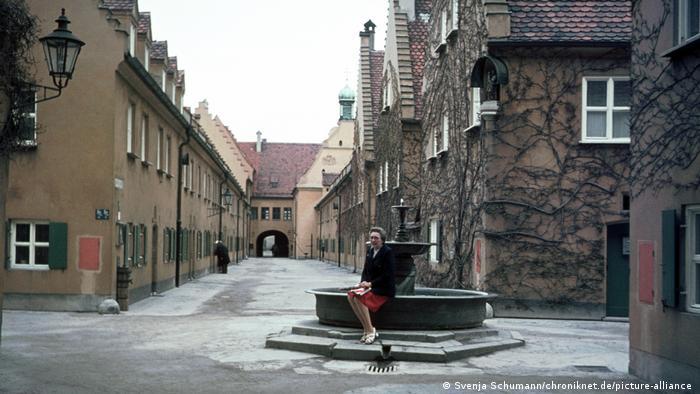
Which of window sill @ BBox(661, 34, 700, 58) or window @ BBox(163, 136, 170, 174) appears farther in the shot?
window @ BBox(163, 136, 170, 174)

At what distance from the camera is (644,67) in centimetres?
1155

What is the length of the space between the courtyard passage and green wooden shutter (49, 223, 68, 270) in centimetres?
130

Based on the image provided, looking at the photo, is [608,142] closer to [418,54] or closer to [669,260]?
[669,260]

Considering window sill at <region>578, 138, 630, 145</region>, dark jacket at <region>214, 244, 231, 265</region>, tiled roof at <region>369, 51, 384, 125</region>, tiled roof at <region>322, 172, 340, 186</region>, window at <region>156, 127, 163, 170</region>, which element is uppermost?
tiled roof at <region>369, 51, 384, 125</region>

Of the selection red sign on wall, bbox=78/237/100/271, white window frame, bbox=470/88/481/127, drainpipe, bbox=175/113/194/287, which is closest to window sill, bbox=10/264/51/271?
red sign on wall, bbox=78/237/100/271

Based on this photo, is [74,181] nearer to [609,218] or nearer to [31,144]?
[31,144]

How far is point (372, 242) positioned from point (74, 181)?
10279 mm

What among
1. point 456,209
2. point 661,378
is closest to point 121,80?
point 456,209

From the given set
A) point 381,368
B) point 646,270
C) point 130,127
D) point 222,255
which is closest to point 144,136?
point 130,127

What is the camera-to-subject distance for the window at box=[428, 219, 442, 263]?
26109 millimetres

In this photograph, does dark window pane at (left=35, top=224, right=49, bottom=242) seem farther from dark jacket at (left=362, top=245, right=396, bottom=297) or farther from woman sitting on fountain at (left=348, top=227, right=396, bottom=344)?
dark jacket at (left=362, top=245, right=396, bottom=297)

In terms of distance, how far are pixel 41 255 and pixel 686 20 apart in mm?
15944

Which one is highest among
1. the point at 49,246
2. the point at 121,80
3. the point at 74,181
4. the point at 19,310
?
the point at 121,80

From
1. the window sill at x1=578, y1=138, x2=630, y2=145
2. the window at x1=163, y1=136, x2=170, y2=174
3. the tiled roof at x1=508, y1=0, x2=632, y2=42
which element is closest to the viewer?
the window sill at x1=578, y1=138, x2=630, y2=145
